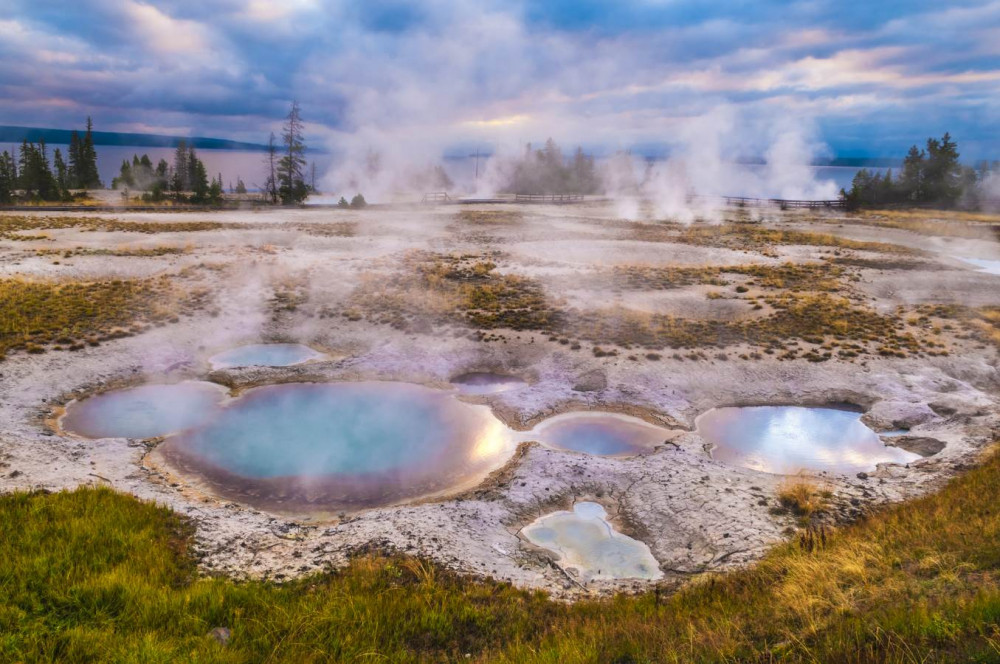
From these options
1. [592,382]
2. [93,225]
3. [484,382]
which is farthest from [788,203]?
[93,225]

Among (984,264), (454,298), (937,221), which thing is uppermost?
(937,221)

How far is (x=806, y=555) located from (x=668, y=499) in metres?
2.66

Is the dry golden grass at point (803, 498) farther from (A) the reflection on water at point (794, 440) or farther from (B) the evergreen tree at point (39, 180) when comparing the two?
(B) the evergreen tree at point (39, 180)

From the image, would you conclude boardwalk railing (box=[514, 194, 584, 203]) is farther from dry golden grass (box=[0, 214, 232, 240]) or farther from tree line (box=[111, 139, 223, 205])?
dry golden grass (box=[0, 214, 232, 240])

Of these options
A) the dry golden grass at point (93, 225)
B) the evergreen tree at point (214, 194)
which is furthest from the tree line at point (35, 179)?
the dry golden grass at point (93, 225)

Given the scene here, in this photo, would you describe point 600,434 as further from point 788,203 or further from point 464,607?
point 788,203

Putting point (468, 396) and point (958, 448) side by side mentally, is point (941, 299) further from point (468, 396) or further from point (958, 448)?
point (468, 396)

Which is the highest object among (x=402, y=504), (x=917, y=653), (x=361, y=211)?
(x=361, y=211)

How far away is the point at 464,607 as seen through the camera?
6.46 meters

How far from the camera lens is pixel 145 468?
10.4 m

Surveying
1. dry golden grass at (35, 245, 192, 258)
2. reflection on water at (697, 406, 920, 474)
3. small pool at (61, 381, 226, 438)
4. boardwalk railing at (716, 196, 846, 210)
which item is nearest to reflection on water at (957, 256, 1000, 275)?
reflection on water at (697, 406, 920, 474)

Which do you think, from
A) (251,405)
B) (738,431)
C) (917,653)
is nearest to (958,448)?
(738,431)

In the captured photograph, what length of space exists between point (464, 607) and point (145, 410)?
10371 millimetres

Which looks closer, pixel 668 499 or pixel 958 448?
pixel 668 499
